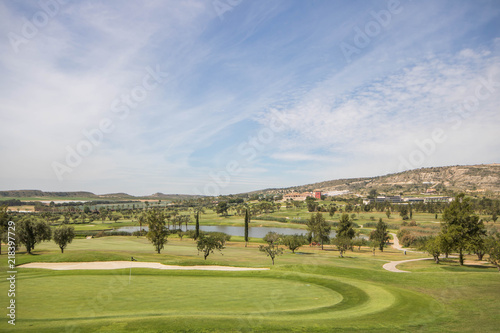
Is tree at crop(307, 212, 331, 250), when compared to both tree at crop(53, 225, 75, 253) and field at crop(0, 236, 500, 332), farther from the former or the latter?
tree at crop(53, 225, 75, 253)

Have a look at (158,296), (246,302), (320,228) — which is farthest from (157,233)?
(246,302)

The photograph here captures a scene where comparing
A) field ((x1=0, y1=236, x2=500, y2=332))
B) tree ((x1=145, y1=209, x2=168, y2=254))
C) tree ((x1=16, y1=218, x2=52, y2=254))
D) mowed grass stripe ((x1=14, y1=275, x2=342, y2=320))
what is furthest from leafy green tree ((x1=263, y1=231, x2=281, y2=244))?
tree ((x1=16, y1=218, x2=52, y2=254))

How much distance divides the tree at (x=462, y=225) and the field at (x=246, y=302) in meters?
14.3

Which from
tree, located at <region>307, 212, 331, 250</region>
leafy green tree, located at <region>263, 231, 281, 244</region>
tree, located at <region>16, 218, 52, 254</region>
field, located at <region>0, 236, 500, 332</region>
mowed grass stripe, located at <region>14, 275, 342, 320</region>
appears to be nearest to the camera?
field, located at <region>0, 236, 500, 332</region>

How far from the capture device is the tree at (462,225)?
39.5 metres

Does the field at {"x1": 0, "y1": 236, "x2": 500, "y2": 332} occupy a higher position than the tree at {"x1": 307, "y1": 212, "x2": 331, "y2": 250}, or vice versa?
the field at {"x1": 0, "y1": 236, "x2": 500, "y2": 332}

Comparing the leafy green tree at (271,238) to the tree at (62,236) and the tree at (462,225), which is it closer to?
the tree at (462,225)

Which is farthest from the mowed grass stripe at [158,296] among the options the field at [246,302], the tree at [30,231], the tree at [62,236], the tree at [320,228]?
the tree at [320,228]

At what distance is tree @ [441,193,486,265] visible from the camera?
39500 mm

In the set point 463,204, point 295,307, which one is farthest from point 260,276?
point 463,204

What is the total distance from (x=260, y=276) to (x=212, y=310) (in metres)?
12.1

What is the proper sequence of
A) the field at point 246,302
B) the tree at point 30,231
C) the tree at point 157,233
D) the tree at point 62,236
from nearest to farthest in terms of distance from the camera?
the field at point 246,302
the tree at point 30,231
the tree at point 62,236
the tree at point 157,233

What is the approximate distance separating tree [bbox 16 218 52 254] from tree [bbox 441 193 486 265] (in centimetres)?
6737

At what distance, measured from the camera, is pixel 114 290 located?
21.1 m
